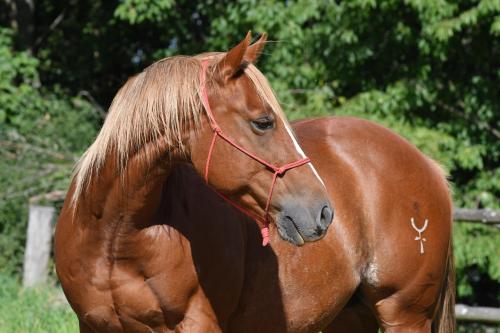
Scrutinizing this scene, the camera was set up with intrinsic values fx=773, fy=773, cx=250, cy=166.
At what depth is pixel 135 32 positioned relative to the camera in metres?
11.3

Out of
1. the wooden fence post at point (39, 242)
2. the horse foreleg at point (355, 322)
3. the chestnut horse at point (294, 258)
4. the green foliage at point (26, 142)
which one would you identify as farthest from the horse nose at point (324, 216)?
the green foliage at point (26, 142)

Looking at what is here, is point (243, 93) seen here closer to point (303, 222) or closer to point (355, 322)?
point (303, 222)

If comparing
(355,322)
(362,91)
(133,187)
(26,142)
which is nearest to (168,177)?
(133,187)

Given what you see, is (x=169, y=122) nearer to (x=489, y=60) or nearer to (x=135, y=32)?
(x=489, y=60)

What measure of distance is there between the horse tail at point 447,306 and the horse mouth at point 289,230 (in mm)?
1711

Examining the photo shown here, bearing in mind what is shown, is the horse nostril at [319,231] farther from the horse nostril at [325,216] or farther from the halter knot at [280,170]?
the halter knot at [280,170]

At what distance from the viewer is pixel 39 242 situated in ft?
24.2

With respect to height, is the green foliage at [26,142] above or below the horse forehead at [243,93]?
below

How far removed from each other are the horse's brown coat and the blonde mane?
0.54ft

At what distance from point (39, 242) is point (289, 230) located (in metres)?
5.08

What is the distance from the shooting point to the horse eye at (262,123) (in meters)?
2.81

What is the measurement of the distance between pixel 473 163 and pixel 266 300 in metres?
4.95

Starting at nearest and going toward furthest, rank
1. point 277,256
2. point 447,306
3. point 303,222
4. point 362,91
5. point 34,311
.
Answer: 1. point 303,222
2. point 277,256
3. point 447,306
4. point 34,311
5. point 362,91

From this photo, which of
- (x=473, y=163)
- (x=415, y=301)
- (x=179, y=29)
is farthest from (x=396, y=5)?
(x=415, y=301)
